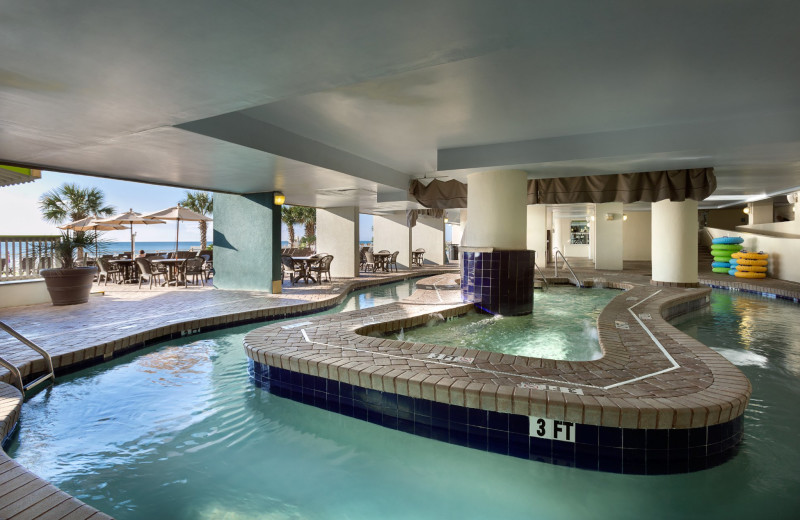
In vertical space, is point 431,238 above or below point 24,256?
above

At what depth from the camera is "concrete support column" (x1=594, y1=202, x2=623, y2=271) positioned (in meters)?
15.8

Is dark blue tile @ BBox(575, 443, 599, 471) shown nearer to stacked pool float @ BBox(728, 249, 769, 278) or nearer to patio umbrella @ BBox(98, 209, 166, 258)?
patio umbrella @ BBox(98, 209, 166, 258)

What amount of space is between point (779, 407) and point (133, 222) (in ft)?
48.3

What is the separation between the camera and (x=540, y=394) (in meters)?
2.73

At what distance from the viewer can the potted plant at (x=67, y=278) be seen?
7.47m

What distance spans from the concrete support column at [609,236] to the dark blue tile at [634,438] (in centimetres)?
1464

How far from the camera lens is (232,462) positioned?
8.71 feet

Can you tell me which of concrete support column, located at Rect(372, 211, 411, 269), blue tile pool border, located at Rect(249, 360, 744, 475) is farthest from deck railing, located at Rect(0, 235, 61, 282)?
concrete support column, located at Rect(372, 211, 411, 269)

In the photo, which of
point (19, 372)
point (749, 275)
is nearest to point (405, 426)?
point (19, 372)

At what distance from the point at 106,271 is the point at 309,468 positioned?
11.6 m

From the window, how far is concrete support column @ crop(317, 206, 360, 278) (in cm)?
1966

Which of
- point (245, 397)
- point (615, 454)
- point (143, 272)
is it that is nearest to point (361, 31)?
point (615, 454)

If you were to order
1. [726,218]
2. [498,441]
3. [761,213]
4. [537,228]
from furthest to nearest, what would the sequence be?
[726,218], [761,213], [537,228], [498,441]

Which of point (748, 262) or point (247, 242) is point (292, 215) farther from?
point (748, 262)
